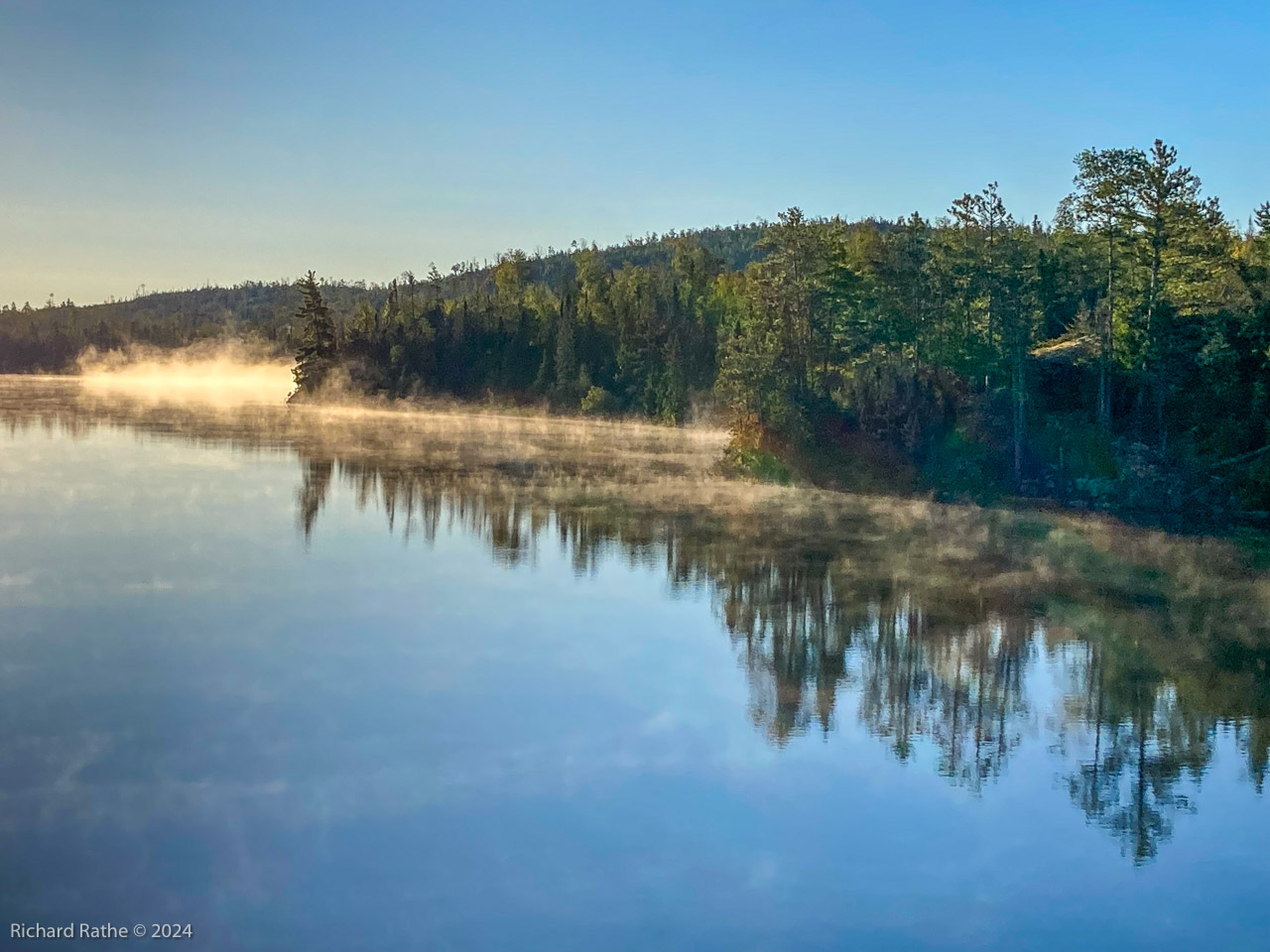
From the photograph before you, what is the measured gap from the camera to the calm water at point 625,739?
11805 mm

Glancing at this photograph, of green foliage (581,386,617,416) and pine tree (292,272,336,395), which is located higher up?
pine tree (292,272,336,395)

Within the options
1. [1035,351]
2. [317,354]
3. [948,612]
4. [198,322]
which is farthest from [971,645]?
[198,322]

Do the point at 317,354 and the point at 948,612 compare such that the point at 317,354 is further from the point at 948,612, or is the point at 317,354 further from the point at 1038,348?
the point at 948,612

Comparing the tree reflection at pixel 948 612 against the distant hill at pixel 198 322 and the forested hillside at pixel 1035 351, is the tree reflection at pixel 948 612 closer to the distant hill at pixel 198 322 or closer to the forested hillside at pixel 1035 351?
the forested hillside at pixel 1035 351

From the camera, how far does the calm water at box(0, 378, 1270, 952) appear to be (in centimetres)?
1180

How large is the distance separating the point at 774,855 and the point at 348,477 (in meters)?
31.5

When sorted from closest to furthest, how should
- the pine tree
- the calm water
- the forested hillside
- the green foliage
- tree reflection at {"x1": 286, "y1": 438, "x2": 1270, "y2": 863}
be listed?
the calm water
tree reflection at {"x1": 286, "y1": 438, "x2": 1270, "y2": 863}
the forested hillside
the green foliage
the pine tree

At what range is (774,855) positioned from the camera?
42.7 ft

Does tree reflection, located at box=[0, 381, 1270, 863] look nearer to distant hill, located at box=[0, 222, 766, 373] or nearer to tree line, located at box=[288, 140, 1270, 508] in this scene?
tree line, located at box=[288, 140, 1270, 508]

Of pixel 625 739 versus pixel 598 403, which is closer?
pixel 625 739

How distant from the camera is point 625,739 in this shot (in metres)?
16.2

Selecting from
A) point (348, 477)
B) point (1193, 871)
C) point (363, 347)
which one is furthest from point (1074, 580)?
point (363, 347)

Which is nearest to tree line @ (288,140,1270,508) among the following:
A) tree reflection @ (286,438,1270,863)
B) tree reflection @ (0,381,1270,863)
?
tree reflection @ (0,381,1270,863)

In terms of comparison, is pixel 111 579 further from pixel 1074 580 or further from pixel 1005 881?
pixel 1074 580
